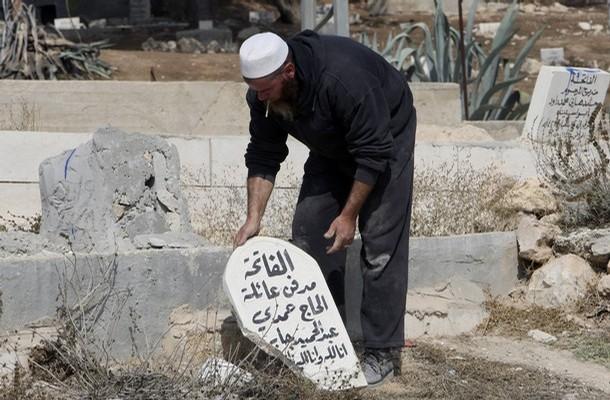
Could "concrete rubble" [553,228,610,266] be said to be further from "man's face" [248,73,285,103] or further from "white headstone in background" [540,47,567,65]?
"white headstone in background" [540,47,567,65]

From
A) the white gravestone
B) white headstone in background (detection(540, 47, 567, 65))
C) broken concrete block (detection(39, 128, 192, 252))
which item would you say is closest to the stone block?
broken concrete block (detection(39, 128, 192, 252))

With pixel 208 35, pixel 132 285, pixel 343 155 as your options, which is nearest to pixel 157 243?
pixel 132 285

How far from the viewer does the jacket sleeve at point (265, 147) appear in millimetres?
5559

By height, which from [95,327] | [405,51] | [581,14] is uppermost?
[95,327]

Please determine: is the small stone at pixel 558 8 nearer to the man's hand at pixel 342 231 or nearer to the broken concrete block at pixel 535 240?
the broken concrete block at pixel 535 240

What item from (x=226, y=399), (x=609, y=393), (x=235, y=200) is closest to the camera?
(x=226, y=399)

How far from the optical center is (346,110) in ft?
17.0

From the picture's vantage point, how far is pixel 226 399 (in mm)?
4961

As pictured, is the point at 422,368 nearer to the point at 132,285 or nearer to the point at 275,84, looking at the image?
the point at 132,285

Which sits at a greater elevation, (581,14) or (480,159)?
(480,159)

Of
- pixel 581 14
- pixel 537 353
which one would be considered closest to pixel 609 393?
pixel 537 353

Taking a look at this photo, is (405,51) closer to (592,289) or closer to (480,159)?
(480,159)

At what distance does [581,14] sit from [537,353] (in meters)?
19.9

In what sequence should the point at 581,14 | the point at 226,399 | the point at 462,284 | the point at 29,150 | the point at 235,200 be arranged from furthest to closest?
the point at 581,14 → the point at 29,150 → the point at 235,200 → the point at 462,284 → the point at 226,399
